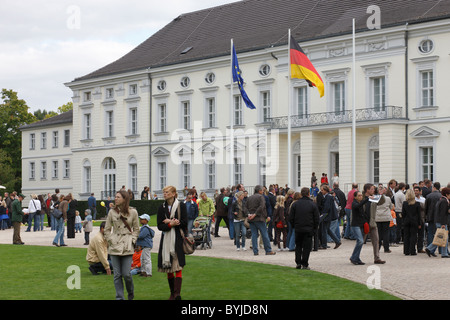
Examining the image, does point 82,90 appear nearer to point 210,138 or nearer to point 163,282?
point 210,138

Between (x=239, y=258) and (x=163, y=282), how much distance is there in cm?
540

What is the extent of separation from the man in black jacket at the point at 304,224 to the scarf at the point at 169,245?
4.96m

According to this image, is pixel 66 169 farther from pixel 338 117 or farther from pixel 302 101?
pixel 338 117

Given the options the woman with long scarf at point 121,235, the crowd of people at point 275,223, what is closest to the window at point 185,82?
the crowd of people at point 275,223

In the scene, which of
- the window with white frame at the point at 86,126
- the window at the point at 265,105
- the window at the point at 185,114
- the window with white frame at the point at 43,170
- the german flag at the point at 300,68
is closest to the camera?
the german flag at the point at 300,68

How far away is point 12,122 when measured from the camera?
80000 millimetres

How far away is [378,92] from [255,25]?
12838mm

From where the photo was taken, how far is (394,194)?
78.3 ft

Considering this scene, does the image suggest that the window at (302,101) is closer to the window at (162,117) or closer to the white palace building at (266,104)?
the white palace building at (266,104)

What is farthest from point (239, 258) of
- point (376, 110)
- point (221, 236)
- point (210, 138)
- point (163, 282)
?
point (210, 138)

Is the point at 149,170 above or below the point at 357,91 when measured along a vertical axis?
below

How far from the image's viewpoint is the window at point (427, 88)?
41.1 m

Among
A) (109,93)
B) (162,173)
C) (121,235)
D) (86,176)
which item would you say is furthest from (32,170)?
(121,235)

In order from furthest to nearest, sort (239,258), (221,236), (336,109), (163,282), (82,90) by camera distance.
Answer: (82,90)
(336,109)
(221,236)
(239,258)
(163,282)
